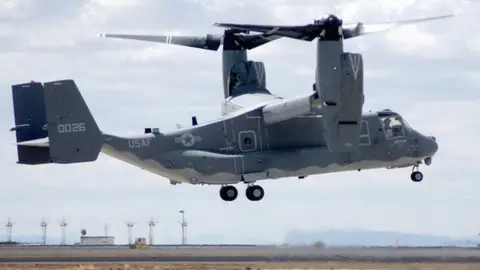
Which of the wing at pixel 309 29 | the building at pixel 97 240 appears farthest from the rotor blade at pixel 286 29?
the building at pixel 97 240

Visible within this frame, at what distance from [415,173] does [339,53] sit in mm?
15299

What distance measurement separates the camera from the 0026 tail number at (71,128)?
74062 mm

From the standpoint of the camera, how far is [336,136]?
72.1 m

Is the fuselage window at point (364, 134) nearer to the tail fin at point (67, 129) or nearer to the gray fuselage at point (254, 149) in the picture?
the gray fuselage at point (254, 149)

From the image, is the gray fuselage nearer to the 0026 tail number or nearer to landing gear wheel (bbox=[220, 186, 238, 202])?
landing gear wheel (bbox=[220, 186, 238, 202])

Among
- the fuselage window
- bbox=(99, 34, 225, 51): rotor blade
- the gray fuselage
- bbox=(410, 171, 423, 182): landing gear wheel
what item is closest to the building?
bbox=(99, 34, 225, 51): rotor blade

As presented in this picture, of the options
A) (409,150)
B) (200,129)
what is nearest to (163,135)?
(200,129)

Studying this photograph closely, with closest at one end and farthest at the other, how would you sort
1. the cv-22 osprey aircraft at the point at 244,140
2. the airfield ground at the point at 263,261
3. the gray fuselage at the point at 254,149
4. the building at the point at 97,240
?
the airfield ground at the point at 263,261 < the cv-22 osprey aircraft at the point at 244,140 < the gray fuselage at the point at 254,149 < the building at the point at 97,240

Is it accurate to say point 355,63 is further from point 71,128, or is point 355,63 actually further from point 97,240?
point 97,240

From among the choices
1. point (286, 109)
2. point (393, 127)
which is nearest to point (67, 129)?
point (286, 109)

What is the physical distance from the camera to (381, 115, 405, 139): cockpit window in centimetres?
7925

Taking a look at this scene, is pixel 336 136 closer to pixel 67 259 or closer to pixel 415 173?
pixel 415 173

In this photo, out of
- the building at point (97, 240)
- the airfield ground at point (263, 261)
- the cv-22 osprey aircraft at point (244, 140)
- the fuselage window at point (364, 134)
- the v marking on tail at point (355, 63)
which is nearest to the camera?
the airfield ground at point (263, 261)

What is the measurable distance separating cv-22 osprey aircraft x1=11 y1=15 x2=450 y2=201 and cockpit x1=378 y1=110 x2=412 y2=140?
0.20 feet
